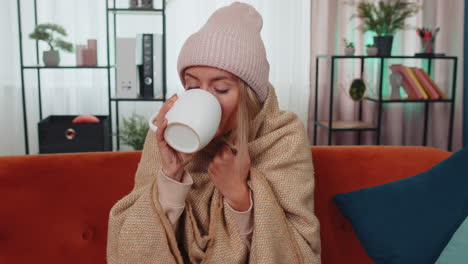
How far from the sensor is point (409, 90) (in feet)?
11.0

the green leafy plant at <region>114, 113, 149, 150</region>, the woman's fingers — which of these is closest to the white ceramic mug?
the woman's fingers

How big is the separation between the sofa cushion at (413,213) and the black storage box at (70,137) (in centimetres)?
201

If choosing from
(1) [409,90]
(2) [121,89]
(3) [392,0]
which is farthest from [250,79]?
(3) [392,0]

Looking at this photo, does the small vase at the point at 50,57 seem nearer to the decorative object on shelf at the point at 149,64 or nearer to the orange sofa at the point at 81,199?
the decorative object on shelf at the point at 149,64

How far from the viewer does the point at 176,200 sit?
0.98 meters

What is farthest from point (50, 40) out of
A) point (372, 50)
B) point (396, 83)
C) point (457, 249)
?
point (457, 249)

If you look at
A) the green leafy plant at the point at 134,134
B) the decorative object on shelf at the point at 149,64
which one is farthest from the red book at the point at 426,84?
the green leafy plant at the point at 134,134

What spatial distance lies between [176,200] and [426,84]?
9.16ft

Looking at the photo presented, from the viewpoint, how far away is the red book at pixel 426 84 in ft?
10.9

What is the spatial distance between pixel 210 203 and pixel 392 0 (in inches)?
116

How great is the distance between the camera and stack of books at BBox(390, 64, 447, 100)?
3.32m

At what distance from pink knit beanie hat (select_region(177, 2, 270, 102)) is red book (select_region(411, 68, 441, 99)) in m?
2.58

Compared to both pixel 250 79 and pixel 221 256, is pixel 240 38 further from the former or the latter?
pixel 221 256

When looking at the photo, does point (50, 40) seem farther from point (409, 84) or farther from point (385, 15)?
point (409, 84)
